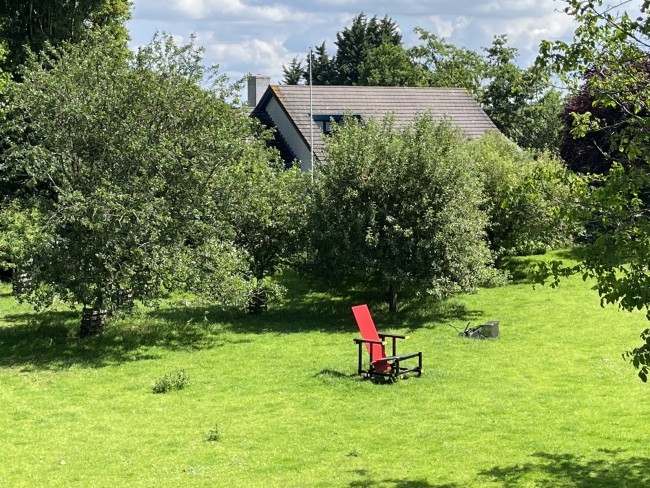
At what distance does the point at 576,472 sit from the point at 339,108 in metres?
32.4

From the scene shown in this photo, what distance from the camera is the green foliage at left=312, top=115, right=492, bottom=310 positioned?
2177 centimetres

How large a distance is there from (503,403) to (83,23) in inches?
954

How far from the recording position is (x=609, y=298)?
720 cm

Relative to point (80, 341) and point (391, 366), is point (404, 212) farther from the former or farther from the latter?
point (80, 341)

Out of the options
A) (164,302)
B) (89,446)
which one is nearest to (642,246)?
(89,446)

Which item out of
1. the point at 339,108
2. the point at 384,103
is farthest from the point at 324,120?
the point at 384,103

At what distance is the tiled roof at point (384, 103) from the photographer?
39.3 meters

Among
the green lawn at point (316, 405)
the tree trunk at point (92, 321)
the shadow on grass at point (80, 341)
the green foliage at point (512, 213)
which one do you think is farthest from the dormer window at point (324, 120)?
the tree trunk at point (92, 321)

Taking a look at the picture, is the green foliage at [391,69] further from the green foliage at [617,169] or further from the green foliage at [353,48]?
the green foliage at [617,169]

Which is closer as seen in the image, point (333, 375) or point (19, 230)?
point (333, 375)

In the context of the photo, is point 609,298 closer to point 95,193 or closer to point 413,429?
point 413,429

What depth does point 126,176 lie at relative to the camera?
1897cm

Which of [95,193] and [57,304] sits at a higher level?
[95,193]

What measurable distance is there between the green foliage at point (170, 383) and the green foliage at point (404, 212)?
7.88 m
